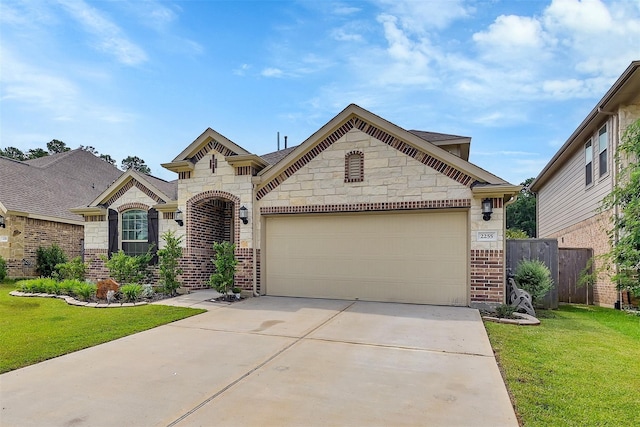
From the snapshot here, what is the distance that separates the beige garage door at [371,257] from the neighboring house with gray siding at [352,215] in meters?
0.02

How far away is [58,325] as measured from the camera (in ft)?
20.9

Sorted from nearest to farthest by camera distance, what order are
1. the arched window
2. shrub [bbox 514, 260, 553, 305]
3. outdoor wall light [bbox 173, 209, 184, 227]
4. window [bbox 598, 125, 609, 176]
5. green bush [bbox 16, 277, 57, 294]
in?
shrub [bbox 514, 260, 553, 305], the arched window, green bush [bbox 16, 277, 57, 294], window [bbox 598, 125, 609, 176], outdoor wall light [bbox 173, 209, 184, 227]

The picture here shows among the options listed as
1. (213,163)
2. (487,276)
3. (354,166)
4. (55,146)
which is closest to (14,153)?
(55,146)

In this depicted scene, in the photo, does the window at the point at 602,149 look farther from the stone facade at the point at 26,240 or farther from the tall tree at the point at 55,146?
the tall tree at the point at 55,146

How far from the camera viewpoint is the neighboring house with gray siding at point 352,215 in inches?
332

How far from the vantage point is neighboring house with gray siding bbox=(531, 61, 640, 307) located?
9.06 metres

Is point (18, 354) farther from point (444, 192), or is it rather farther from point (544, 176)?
point (544, 176)

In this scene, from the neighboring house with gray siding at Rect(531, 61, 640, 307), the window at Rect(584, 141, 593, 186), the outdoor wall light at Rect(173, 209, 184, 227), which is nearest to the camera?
the neighboring house with gray siding at Rect(531, 61, 640, 307)

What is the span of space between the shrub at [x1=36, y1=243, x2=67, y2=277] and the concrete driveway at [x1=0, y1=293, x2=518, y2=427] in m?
12.1

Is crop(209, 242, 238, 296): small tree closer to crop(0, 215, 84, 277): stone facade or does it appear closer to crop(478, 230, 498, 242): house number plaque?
crop(478, 230, 498, 242): house number plaque

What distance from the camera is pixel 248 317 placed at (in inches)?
282

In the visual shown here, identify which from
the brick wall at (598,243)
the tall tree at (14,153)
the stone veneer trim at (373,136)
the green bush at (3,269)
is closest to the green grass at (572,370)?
the brick wall at (598,243)

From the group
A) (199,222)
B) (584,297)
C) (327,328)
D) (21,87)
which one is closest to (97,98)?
(21,87)

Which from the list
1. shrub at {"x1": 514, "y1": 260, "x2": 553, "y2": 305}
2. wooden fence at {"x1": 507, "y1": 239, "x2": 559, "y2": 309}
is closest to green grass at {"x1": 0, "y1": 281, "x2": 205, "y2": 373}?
shrub at {"x1": 514, "y1": 260, "x2": 553, "y2": 305}
